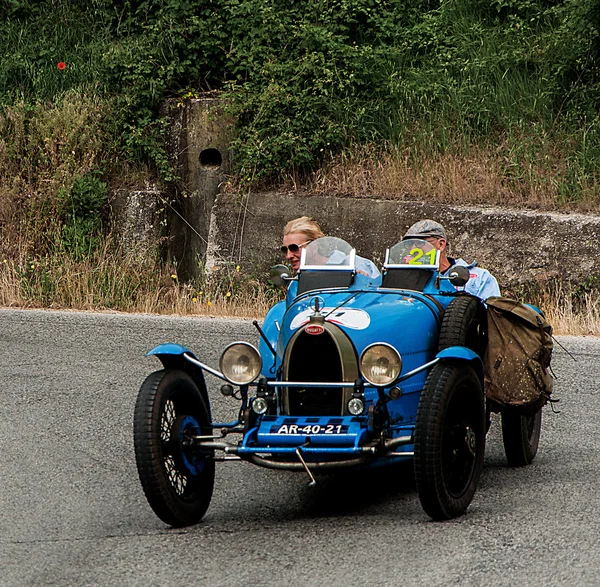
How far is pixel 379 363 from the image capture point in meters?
5.41

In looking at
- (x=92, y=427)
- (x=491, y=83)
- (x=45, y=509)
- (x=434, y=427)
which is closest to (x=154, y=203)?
(x=491, y=83)

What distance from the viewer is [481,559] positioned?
15.4ft

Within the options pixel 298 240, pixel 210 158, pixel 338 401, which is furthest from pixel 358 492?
pixel 210 158

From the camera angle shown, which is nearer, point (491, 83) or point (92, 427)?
point (92, 427)

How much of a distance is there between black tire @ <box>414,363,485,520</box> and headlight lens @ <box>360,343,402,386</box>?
19 centimetres

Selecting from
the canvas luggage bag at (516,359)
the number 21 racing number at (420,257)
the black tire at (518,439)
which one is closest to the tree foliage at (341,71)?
the black tire at (518,439)

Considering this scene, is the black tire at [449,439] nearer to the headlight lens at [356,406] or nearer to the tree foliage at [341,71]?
the headlight lens at [356,406]

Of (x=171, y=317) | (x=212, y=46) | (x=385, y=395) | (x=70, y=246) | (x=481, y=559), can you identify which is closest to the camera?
(x=481, y=559)

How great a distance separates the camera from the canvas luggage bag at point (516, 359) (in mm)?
6168

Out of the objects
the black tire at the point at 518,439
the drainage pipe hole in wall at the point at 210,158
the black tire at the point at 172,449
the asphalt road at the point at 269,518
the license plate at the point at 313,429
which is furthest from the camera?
the drainage pipe hole in wall at the point at 210,158

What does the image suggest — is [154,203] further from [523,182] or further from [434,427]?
[434,427]

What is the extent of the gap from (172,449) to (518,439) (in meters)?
2.35

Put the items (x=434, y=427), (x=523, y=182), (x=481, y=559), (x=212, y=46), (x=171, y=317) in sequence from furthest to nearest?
(x=212, y=46) → (x=523, y=182) → (x=171, y=317) → (x=434, y=427) → (x=481, y=559)

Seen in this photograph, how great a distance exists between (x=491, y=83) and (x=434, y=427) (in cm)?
1112
